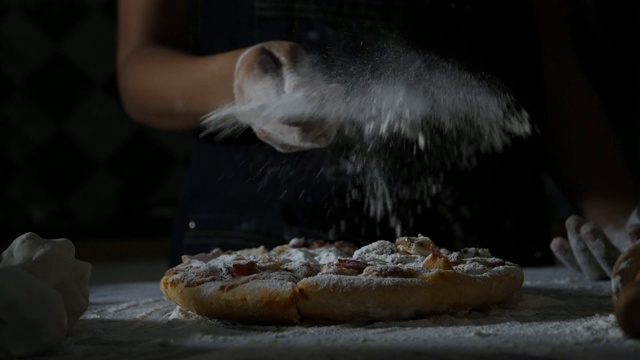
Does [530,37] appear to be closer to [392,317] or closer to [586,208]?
[586,208]

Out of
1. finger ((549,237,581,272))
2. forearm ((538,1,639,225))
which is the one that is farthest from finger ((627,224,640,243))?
forearm ((538,1,639,225))

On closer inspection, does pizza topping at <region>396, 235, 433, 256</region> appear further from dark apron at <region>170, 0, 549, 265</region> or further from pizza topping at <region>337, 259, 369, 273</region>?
dark apron at <region>170, 0, 549, 265</region>

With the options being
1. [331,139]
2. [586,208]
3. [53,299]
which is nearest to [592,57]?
[586,208]

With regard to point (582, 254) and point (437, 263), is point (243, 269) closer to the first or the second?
point (437, 263)

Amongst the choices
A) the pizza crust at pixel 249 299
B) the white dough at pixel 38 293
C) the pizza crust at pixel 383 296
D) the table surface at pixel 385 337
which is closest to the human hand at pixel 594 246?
the table surface at pixel 385 337

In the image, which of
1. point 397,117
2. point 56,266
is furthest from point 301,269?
point 397,117
